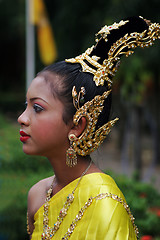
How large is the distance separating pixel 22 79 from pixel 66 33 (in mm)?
17862

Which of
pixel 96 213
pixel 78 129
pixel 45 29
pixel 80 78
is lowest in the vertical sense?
pixel 96 213

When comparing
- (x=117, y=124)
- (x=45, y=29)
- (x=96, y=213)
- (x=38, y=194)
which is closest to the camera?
(x=96, y=213)

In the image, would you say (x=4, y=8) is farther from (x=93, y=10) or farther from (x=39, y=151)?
(x=39, y=151)

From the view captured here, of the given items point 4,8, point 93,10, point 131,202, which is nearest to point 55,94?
point 131,202

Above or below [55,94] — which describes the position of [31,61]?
above

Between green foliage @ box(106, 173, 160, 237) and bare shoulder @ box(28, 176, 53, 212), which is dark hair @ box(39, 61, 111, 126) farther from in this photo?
green foliage @ box(106, 173, 160, 237)

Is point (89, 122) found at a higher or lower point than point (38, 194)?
higher

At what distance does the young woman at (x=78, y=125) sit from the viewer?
6.15ft

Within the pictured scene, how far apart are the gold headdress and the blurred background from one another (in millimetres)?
218

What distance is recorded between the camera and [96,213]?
1788mm

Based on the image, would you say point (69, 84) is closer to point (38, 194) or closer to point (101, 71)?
point (101, 71)

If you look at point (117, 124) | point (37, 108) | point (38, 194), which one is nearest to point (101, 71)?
point (37, 108)

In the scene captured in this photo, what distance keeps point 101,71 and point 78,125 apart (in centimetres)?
30

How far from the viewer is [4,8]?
22922 mm
